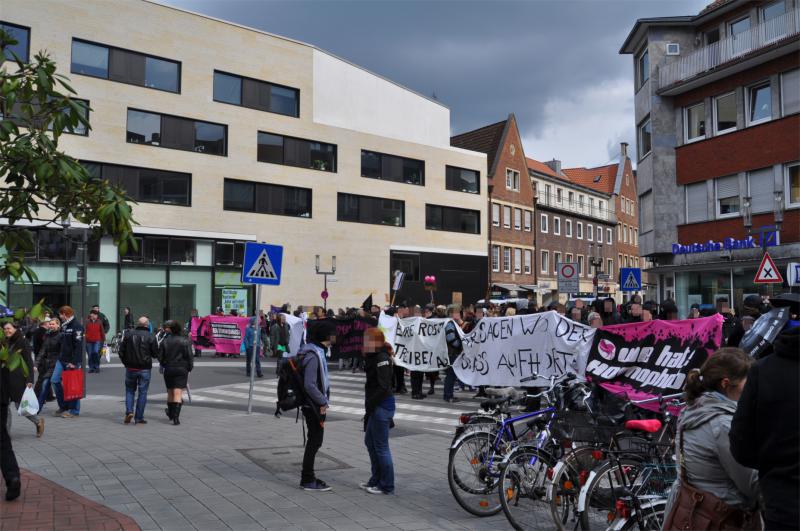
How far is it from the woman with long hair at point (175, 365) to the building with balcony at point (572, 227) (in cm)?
4436

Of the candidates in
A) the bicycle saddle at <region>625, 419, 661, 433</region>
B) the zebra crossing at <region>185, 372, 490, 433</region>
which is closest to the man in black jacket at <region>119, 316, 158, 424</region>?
the zebra crossing at <region>185, 372, 490, 433</region>

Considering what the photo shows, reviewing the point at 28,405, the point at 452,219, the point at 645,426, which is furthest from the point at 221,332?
the point at 645,426

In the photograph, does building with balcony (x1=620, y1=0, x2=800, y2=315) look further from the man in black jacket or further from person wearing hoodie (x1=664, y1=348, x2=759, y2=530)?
person wearing hoodie (x1=664, y1=348, x2=759, y2=530)

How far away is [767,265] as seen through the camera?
1599 centimetres

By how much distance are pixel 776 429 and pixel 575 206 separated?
214 ft

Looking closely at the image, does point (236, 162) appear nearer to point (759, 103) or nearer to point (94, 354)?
point (94, 354)

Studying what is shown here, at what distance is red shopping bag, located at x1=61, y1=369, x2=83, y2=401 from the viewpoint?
12.2 m

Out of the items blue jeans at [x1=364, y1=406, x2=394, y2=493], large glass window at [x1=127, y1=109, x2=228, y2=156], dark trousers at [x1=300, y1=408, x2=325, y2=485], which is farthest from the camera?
large glass window at [x1=127, y1=109, x2=228, y2=156]

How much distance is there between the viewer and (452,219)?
47031 mm

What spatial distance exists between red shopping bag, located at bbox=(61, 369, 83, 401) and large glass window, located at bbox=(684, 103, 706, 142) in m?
24.8

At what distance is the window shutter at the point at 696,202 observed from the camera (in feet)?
90.6

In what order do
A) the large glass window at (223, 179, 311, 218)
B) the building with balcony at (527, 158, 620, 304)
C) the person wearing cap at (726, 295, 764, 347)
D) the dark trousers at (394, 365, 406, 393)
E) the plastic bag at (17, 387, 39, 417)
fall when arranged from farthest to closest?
the building with balcony at (527, 158, 620, 304)
the large glass window at (223, 179, 311, 218)
the dark trousers at (394, 365, 406, 393)
the person wearing cap at (726, 295, 764, 347)
the plastic bag at (17, 387, 39, 417)

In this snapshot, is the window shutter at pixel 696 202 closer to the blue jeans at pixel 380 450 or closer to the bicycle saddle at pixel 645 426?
the blue jeans at pixel 380 450

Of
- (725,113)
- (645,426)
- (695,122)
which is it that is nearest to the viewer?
(645,426)
